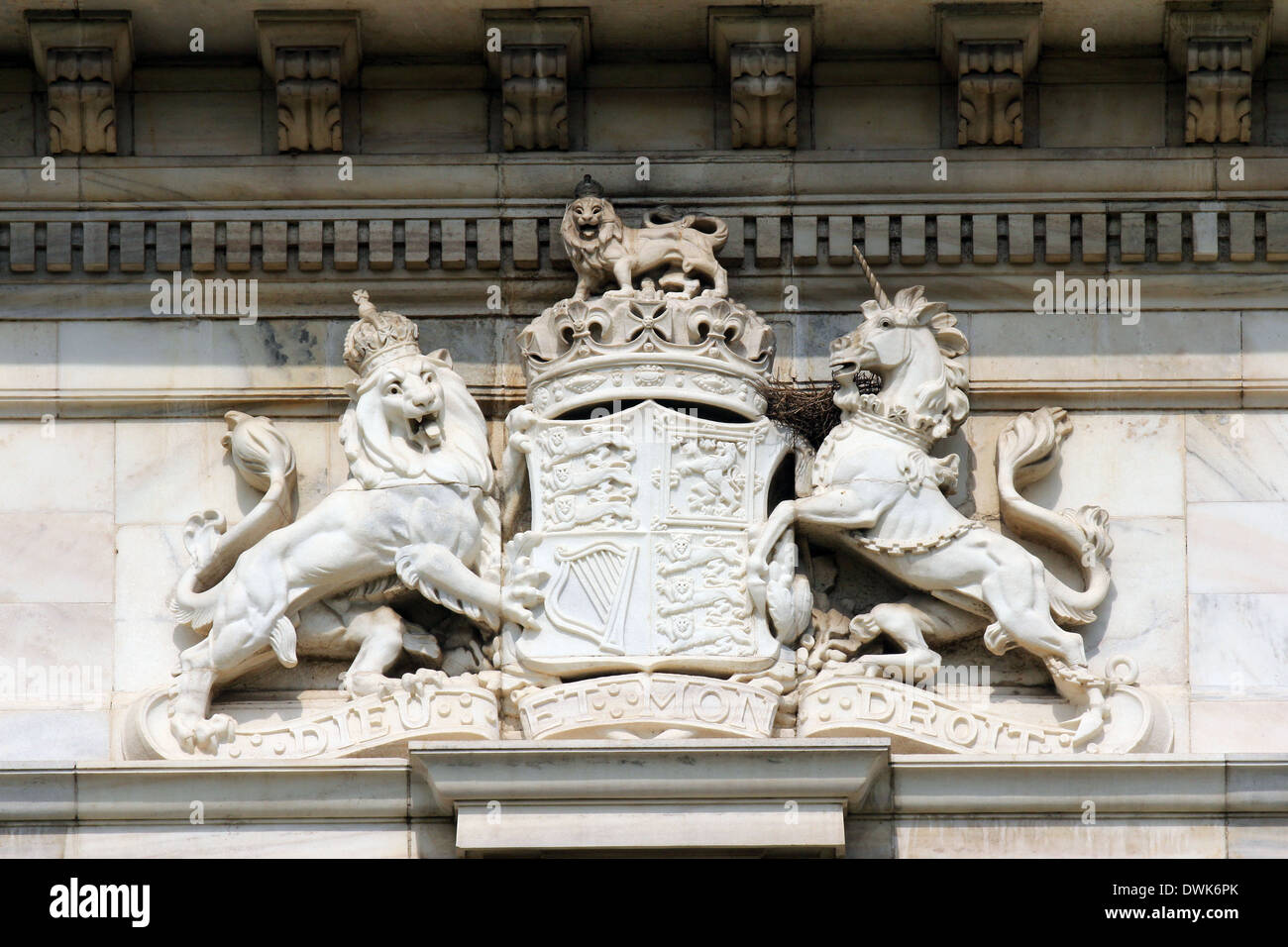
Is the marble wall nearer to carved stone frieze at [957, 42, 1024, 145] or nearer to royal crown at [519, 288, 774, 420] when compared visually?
royal crown at [519, 288, 774, 420]

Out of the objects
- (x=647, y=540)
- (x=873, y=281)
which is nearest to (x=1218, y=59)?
(x=873, y=281)

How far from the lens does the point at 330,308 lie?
13.7m

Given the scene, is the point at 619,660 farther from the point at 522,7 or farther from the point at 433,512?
the point at 522,7

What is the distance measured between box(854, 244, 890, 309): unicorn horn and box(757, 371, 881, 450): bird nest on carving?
0.29 m

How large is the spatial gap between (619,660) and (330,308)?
81.2 inches

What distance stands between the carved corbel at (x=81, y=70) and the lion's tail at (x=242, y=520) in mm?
1350

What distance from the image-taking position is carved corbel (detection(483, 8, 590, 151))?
13.6 meters

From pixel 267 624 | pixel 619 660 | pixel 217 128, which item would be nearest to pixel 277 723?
pixel 267 624

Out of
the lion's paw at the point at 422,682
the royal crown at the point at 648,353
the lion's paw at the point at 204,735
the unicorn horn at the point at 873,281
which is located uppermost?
the unicorn horn at the point at 873,281

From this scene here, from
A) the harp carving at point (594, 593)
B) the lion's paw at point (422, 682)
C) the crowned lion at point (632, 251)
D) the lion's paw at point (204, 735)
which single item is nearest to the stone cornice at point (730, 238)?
the crowned lion at point (632, 251)

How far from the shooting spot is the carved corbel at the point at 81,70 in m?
13.6

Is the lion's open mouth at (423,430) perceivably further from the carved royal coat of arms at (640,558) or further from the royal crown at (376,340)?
the royal crown at (376,340)

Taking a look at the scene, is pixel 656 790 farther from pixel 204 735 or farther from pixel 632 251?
pixel 632 251
